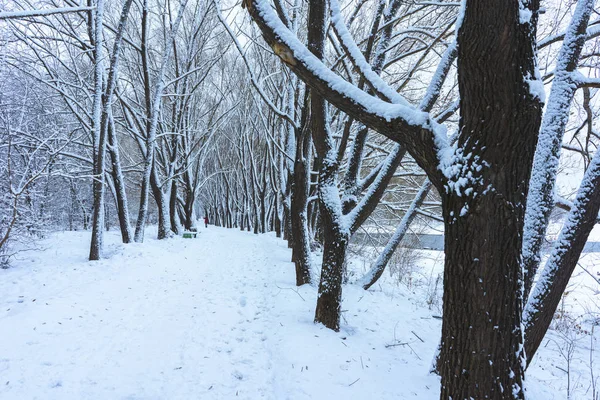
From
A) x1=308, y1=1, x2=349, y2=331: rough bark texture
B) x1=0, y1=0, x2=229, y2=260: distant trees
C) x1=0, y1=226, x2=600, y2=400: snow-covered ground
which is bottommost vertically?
x1=0, y1=226, x2=600, y2=400: snow-covered ground

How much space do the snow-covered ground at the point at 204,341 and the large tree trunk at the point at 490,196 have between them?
130 cm

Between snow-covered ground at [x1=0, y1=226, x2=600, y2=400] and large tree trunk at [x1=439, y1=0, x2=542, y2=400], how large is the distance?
51.3 inches

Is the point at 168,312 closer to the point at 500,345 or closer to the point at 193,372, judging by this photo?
the point at 193,372

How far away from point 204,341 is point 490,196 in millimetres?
3673

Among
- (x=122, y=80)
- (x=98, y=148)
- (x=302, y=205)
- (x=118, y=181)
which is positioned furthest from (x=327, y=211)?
(x=122, y=80)

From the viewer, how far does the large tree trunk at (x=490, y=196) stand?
1.72 m

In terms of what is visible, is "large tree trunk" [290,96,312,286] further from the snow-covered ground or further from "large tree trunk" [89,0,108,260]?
"large tree trunk" [89,0,108,260]

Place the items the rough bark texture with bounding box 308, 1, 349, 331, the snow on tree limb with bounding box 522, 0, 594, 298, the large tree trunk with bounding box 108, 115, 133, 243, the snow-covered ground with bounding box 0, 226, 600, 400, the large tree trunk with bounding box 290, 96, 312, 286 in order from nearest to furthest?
the snow on tree limb with bounding box 522, 0, 594, 298 → the snow-covered ground with bounding box 0, 226, 600, 400 → the rough bark texture with bounding box 308, 1, 349, 331 → the large tree trunk with bounding box 290, 96, 312, 286 → the large tree trunk with bounding box 108, 115, 133, 243

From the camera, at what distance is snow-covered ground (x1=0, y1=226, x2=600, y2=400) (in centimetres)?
292

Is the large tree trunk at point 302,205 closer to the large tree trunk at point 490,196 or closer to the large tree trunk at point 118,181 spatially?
the large tree trunk at point 490,196

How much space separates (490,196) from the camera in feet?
5.75

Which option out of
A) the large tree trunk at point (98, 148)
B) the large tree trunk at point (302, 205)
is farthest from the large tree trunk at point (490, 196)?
the large tree trunk at point (98, 148)

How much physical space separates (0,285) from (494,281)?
726cm

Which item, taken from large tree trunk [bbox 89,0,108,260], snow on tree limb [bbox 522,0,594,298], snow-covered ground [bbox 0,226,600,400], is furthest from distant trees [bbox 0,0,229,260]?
snow on tree limb [bbox 522,0,594,298]
